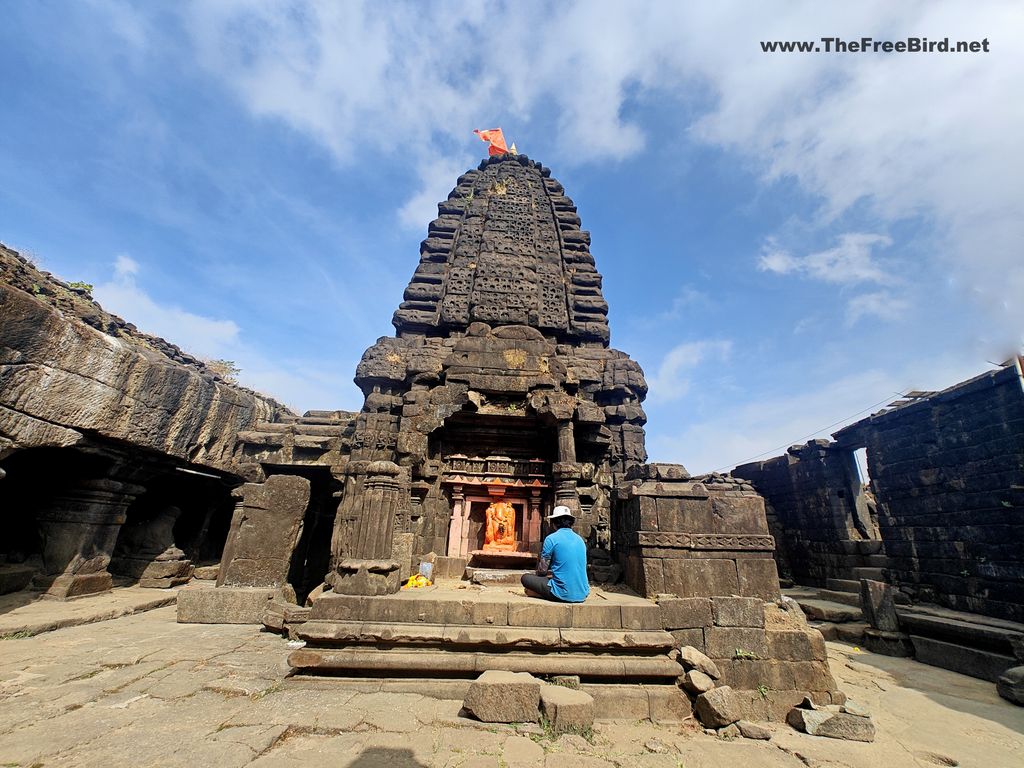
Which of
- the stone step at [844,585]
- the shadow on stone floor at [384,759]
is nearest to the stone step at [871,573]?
the stone step at [844,585]

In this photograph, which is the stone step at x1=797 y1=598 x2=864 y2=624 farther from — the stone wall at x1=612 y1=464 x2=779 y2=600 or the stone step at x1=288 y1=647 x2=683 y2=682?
the stone step at x1=288 y1=647 x2=683 y2=682

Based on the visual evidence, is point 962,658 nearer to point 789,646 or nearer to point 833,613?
point 833,613

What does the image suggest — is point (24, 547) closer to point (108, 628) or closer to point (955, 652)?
point (108, 628)

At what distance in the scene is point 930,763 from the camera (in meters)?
3.11

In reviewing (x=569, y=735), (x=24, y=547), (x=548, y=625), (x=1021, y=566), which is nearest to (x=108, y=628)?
(x=24, y=547)

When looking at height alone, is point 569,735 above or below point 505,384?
below

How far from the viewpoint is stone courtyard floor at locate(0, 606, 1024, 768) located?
275cm

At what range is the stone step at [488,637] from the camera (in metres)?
3.98

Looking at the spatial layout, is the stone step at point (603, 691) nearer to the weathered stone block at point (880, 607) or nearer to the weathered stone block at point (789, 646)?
the weathered stone block at point (789, 646)

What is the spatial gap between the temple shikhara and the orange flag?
89.7 inches

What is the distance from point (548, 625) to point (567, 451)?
158 inches

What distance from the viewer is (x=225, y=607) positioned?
20.5 ft

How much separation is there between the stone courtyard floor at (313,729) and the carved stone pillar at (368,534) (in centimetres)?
91

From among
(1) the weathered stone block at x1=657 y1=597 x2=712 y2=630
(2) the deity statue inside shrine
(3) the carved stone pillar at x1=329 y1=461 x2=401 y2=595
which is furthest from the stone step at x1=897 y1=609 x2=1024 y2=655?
(3) the carved stone pillar at x1=329 y1=461 x2=401 y2=595
